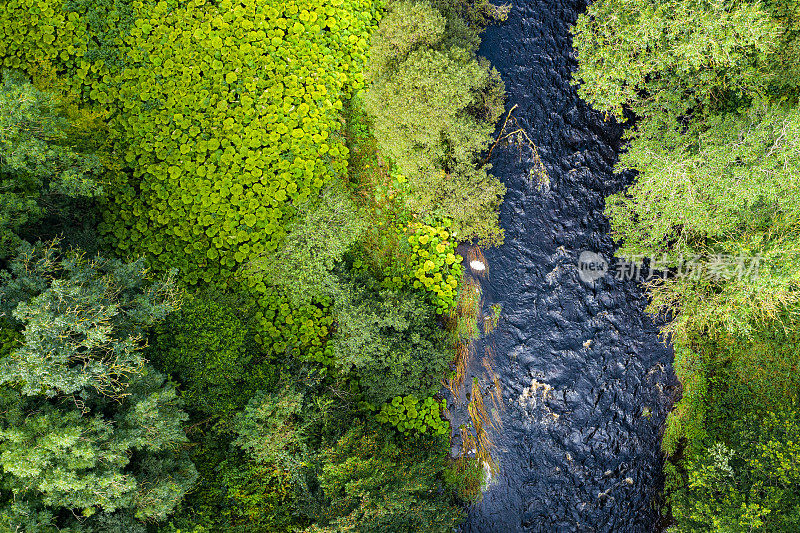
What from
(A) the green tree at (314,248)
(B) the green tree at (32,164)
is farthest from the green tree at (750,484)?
(B) the green tree at (32,164)

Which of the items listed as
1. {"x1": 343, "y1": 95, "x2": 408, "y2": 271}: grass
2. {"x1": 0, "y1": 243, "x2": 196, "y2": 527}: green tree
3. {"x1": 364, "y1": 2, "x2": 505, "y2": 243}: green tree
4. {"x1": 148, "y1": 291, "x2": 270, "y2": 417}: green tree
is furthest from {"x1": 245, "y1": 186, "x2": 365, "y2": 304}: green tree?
{"x1": 0, "y1": 243, "x2": 196, "y2": 527}: green tree

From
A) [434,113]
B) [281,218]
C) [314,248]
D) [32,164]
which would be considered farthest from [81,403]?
[434,113]

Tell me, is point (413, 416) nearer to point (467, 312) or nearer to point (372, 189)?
point (467, 312)

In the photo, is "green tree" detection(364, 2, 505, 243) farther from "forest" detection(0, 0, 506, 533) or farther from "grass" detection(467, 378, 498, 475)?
"grass" detection(467, 378, 498, 475)

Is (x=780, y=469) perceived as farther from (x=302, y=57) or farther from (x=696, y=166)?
(x=302, y=57)

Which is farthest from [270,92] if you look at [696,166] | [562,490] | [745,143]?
[562,490]

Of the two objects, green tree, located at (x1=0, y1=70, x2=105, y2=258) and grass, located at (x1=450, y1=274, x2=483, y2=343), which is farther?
grass, located at (x1=450, y1=274, x2=483, y2=343)

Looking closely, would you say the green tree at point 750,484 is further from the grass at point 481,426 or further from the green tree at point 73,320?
the green tree at point 73,320
